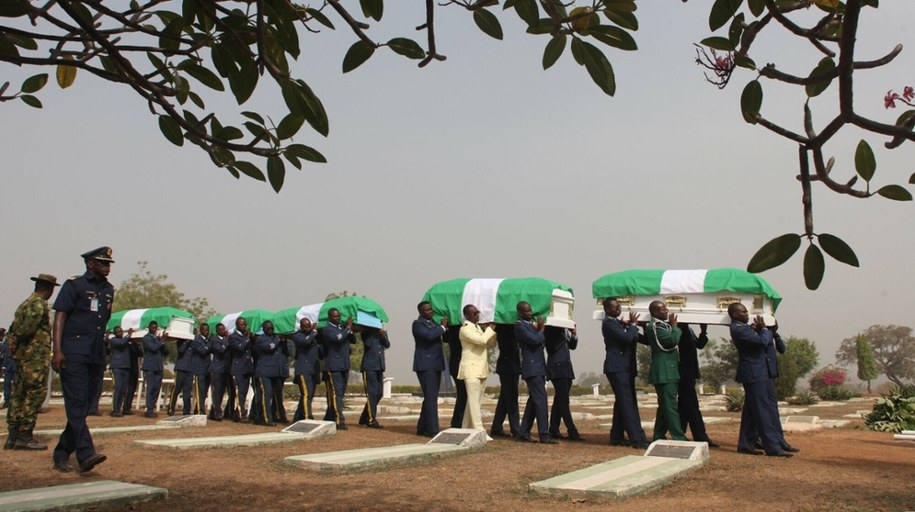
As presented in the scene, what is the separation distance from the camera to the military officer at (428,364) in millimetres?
10234

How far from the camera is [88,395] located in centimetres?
610

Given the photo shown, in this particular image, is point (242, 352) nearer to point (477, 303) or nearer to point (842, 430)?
point (477, 303)

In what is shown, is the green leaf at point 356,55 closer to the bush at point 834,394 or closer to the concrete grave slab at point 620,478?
the concrete grave slab at point 620,478

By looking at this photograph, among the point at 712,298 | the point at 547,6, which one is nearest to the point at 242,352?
the point at 712,298

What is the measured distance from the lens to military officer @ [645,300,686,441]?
342 inches

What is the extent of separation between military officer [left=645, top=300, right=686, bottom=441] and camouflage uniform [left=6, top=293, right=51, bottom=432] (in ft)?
21.8

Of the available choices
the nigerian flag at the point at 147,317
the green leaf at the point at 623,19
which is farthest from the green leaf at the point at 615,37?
the nigerian flag at the point at 147,317

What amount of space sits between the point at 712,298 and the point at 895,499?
3.89 meters

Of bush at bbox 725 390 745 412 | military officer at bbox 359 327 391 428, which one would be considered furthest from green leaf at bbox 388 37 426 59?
bush at bbox 725 390 745 412

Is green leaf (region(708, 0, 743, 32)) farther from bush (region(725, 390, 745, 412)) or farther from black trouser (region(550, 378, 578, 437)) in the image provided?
bush (region(725, 390, 745, 412))

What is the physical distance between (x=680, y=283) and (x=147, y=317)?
445 inches

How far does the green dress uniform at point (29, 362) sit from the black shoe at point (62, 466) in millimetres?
1690

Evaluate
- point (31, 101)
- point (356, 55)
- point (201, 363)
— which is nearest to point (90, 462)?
point (31, 101)

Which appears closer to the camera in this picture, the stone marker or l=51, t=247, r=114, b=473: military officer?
the stone marker
